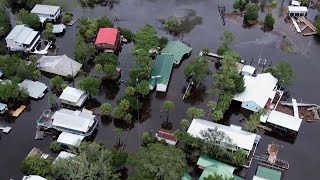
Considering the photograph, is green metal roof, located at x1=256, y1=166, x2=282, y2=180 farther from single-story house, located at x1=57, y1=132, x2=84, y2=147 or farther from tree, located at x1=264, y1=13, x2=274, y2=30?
tree, located at x1=264, y1=13, x2=274, y2=30

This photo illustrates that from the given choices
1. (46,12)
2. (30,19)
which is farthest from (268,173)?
(46,12)

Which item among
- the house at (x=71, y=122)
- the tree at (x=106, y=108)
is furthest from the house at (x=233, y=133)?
the house at (x=71, y=122)

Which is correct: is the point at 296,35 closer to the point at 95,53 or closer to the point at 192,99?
the point at 192,99

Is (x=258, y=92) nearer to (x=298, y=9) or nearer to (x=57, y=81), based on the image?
(x=298, y=9)

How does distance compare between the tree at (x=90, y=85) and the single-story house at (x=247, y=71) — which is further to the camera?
the single-story house at (x=247, y=71)

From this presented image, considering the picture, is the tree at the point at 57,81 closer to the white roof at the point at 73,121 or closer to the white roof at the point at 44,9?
the white roof at the point at 73,121
